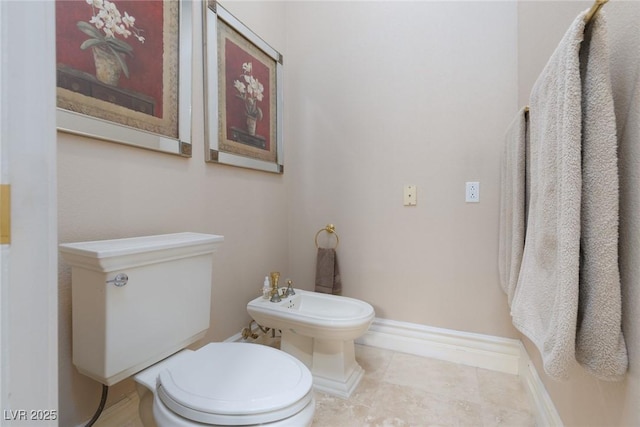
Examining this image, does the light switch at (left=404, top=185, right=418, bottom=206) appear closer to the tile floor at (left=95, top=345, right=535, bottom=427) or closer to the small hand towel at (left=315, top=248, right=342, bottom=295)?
the small hand towel at (left=315, top=248, right=342, bottom=295)

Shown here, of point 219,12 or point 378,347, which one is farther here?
point 378,347

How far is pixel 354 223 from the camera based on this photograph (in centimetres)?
190

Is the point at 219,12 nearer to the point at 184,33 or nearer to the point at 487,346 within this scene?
the point at 184,33

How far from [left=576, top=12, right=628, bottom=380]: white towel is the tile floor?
840 mm

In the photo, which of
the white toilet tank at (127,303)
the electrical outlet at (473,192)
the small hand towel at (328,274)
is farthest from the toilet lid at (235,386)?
the electrical outlet at (473,192)

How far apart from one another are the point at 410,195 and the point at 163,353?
1437mm

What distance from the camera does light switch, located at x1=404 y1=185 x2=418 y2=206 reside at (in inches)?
68.9

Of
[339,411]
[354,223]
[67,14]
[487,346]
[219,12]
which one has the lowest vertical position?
[339,411]

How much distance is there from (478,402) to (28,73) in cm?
178

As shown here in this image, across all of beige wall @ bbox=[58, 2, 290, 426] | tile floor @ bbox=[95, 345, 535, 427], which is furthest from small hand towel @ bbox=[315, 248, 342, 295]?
tile floor @ bbox=[95, 345, 535, 427]

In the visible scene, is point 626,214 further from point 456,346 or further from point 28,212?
point 456,346

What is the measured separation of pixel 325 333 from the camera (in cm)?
133

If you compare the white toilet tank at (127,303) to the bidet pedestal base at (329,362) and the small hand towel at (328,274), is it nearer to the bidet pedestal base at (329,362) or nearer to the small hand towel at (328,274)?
the bidet pedestal base at (329,362)

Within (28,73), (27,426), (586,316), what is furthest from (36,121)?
(586,316)
